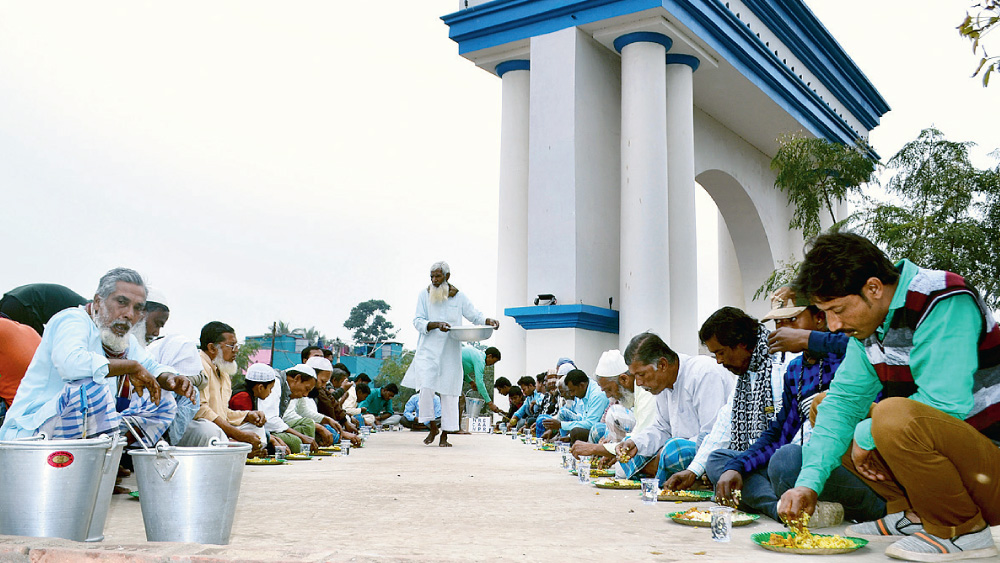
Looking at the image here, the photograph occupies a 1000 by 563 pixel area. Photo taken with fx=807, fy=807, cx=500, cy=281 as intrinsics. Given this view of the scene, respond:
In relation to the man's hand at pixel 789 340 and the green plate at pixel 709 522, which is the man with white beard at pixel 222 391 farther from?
the man's hand at pixel 789 340

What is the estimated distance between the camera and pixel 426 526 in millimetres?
2900

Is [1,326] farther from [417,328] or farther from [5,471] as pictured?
[417,328]

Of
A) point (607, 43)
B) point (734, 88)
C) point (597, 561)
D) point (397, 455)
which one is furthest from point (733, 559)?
point (734, 88)

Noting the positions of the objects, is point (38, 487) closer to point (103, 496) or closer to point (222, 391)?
point (103, 496)

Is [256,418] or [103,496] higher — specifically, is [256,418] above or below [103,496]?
above

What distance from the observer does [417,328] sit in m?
8.24

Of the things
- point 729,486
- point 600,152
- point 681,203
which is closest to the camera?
point 729,486

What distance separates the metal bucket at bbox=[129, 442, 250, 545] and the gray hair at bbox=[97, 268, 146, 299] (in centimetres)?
132

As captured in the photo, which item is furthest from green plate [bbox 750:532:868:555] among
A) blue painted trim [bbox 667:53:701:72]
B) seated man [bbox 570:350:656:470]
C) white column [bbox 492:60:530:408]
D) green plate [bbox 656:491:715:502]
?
blue painted trim [bbox 667:53:701:72]

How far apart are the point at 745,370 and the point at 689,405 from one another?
783mm

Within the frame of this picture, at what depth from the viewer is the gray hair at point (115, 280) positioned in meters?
3.33

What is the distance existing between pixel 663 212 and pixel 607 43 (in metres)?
2.67

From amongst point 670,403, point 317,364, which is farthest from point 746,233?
point 670,403

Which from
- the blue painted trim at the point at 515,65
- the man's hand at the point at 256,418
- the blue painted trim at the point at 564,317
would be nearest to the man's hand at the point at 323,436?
the man's hand at the point at 256,418
